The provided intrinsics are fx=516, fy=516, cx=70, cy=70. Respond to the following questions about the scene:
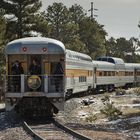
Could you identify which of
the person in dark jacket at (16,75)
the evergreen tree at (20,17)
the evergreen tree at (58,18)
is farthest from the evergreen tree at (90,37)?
the person in dark jacket at (16,75)

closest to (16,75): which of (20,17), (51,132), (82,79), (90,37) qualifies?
(51,132)

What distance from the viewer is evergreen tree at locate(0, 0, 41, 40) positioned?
5209cm

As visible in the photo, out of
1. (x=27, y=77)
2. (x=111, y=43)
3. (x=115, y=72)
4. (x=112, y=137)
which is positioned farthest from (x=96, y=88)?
(x=111, y=43)

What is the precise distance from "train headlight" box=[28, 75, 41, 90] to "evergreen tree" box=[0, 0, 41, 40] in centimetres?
3106

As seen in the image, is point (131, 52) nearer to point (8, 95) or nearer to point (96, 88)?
point (96, 88)

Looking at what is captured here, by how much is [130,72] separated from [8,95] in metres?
39.2

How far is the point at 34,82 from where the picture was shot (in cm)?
2139

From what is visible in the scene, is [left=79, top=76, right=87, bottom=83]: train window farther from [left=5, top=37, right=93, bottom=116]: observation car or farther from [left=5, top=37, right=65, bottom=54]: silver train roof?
[left=5, top=37, right=65, bottom=54]: silver train roof

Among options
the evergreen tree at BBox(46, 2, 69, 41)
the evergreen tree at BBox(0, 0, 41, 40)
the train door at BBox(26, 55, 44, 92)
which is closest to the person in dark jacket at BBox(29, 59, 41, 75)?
the train door at BBox(26, 55, 44, 92)

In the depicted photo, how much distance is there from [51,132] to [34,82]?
4224 mm

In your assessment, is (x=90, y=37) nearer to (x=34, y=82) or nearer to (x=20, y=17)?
(x=20, y=17)

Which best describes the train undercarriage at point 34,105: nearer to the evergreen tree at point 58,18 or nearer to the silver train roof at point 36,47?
the silver train roof at point 36,47

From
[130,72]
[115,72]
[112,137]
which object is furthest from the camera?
[130,72]

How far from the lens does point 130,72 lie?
59.4 meters
